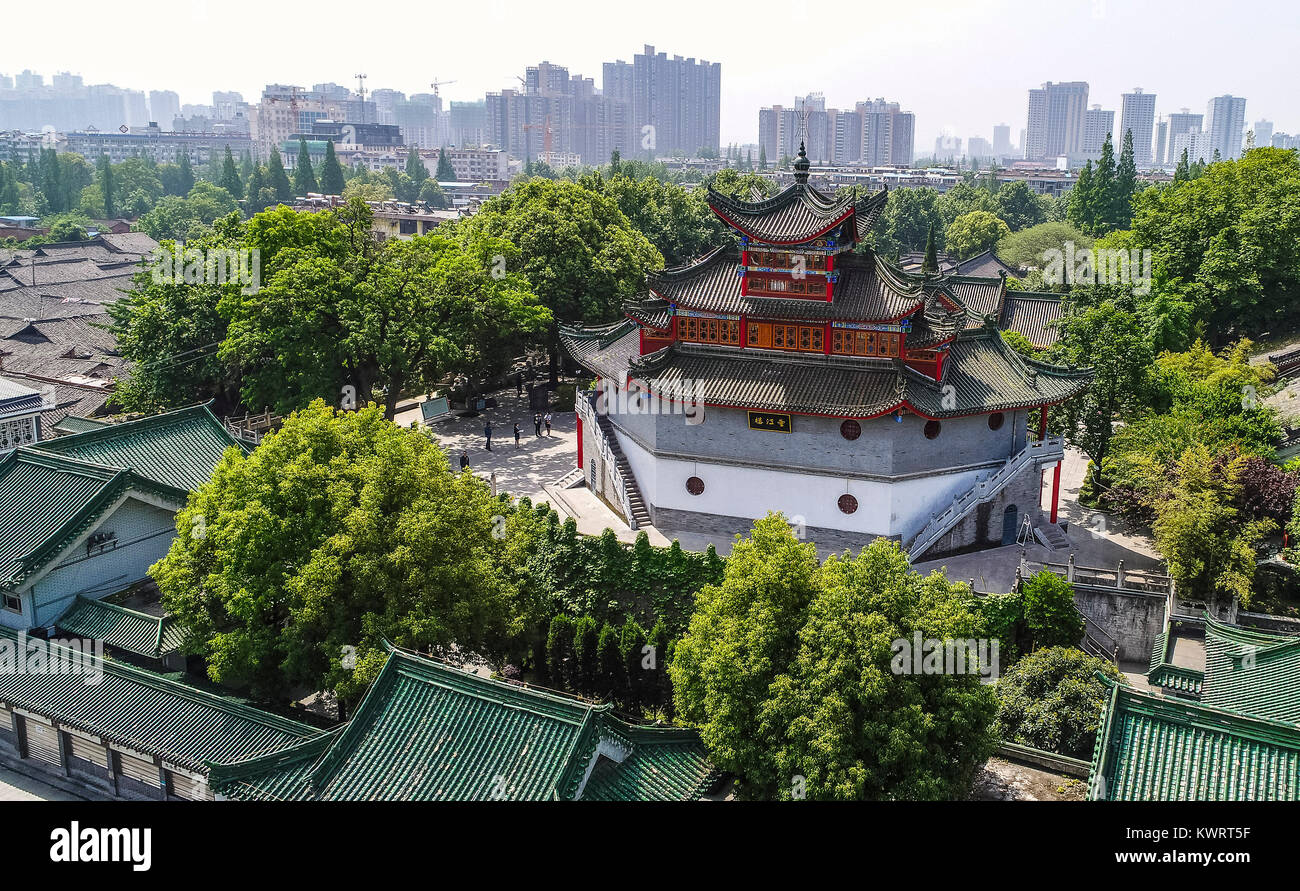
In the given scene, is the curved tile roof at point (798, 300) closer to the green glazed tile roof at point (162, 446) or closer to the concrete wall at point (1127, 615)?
the concrete wall at point (1127, 615)

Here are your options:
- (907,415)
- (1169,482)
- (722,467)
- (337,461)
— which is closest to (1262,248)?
(1169,482)

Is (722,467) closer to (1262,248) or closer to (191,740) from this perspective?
(191,740)
